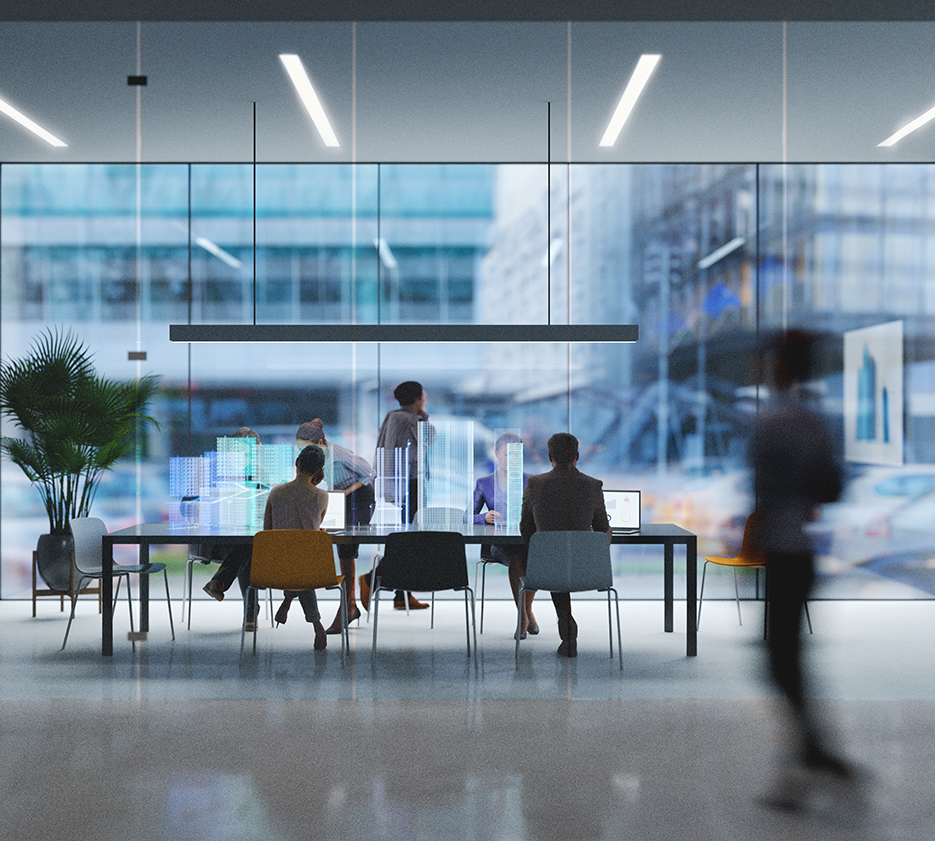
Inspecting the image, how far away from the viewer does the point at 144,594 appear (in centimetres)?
566

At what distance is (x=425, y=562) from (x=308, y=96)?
3087 mm

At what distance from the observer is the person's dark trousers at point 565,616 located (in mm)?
5113

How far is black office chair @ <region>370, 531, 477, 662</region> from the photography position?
4.91 metres

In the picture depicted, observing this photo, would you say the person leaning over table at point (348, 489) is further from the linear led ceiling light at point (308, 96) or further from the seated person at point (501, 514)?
the linear led ceiling light at point (308, 96)

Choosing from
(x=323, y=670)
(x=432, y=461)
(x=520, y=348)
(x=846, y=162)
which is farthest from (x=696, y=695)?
(x=846, y=162)

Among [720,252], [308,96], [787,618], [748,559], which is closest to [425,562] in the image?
[748,559]

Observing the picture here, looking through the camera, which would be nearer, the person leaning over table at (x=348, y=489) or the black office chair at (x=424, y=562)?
the black office chair at (x=424, y=562)

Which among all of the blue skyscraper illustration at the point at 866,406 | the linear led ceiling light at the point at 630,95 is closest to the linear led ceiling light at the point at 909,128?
the blue skyscraper illustration at the point at 866,406

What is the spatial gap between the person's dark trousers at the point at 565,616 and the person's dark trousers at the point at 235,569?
6.62ft

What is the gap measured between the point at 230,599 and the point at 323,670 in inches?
103

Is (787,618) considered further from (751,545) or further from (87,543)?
(87,543)

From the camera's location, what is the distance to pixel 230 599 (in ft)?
23.4

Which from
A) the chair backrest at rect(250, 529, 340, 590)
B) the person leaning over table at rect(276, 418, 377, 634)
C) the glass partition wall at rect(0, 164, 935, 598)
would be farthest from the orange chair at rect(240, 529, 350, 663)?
the glass partition wall at rect(0, 164, 935, 598)
